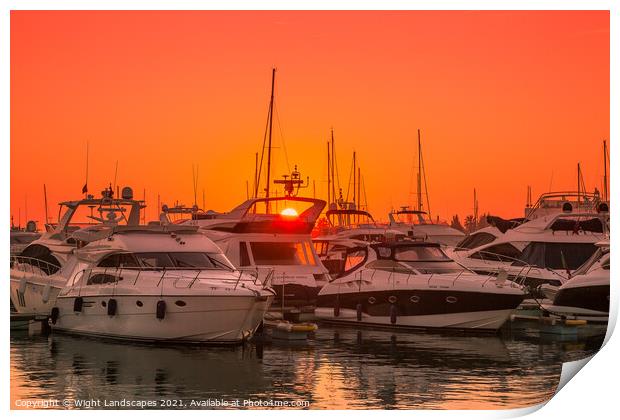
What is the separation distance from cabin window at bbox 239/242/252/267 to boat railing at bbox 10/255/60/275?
169 inches

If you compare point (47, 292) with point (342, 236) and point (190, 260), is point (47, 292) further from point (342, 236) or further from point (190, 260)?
point (342, 236)

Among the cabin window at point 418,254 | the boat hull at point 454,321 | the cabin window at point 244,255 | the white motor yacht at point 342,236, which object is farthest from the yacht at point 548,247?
the cabin window at point 244,255

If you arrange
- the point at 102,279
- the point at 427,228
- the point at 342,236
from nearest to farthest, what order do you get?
the point at 102,279
the point at 342,236
the point at 427,228

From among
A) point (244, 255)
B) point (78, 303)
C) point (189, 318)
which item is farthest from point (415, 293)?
point (78, 303)

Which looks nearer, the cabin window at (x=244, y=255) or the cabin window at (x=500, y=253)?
the cabin window at (x=244, y=255)

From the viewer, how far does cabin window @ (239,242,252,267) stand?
25594mm

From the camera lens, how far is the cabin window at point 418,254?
23328 millimetres

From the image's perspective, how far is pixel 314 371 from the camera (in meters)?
17.4

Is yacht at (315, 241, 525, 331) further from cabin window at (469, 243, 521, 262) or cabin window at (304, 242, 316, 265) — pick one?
cabin window at (469, 243, 521, 262)

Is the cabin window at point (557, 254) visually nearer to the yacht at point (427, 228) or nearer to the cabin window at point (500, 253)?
the cabin window at point (500, 253)

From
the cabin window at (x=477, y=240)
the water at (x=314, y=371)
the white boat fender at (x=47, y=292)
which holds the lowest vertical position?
the water at (x=314, y=371)

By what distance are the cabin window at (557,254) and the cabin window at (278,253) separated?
5090 millimetres

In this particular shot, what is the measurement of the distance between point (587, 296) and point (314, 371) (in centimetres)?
634

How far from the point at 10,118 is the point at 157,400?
4.26m
